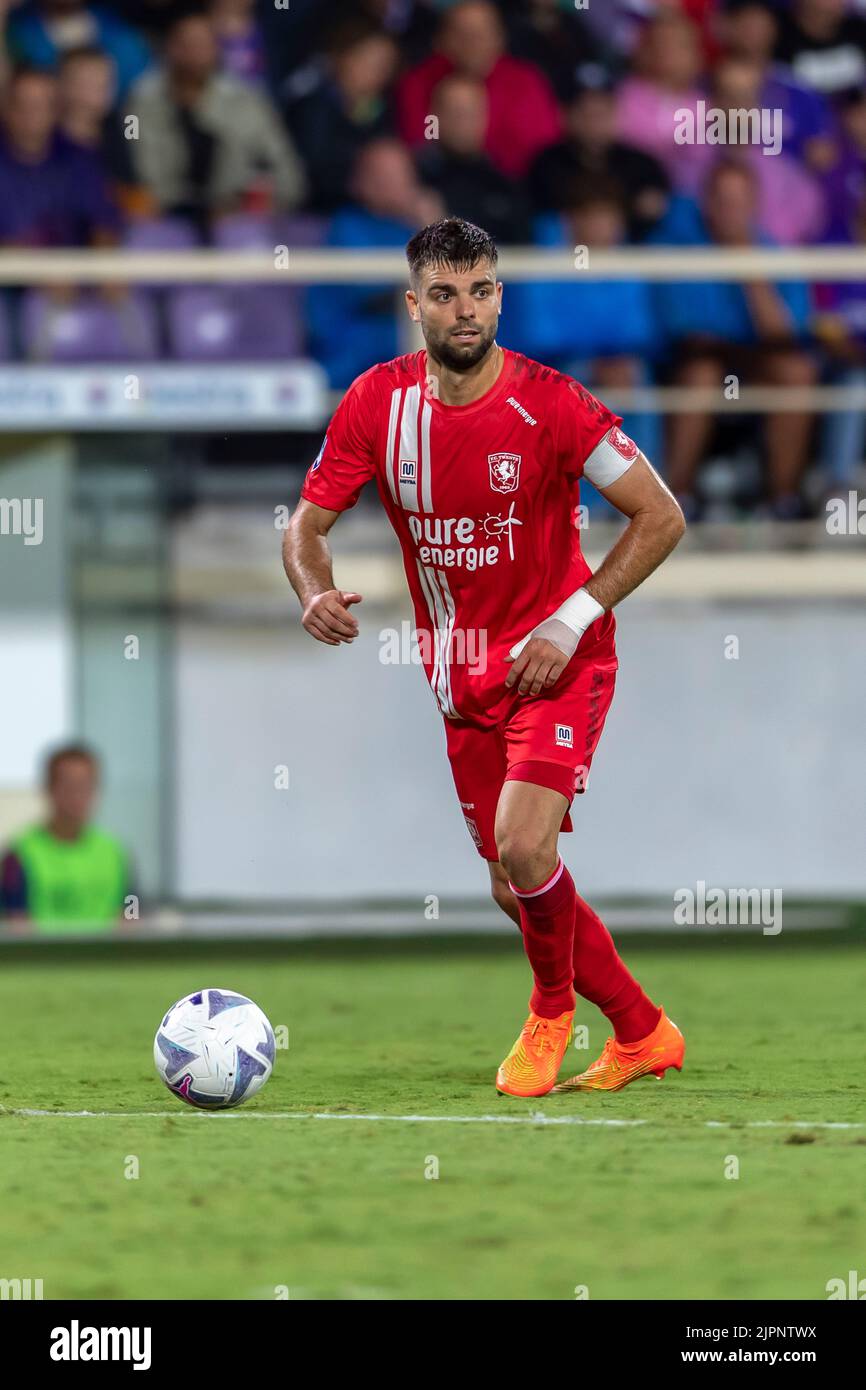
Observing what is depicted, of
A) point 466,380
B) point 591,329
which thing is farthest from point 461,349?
point 591,329

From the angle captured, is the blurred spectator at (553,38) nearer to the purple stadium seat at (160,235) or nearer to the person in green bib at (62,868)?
the purple stadium seat at (160,235)

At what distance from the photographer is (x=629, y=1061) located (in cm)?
597

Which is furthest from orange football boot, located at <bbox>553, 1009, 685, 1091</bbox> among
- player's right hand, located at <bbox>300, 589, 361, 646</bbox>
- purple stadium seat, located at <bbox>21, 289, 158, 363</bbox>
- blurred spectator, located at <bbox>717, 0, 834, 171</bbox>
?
blurred spectator, located at <bbox>717, 0, 834, 171</bbox>

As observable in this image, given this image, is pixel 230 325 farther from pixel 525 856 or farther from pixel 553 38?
pixel 525 856

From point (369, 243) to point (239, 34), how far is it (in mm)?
1964

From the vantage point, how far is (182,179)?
12.5 metres

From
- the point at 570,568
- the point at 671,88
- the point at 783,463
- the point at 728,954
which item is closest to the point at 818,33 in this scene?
the point at 671,88

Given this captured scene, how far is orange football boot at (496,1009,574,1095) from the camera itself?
5797 mm

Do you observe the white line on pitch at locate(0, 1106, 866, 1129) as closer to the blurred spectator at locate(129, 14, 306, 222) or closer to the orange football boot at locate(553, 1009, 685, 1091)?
the orange football boot at locate(553, 1009, 685, 1091)

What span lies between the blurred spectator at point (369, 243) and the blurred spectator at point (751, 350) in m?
1.48

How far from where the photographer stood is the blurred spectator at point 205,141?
12500 mm

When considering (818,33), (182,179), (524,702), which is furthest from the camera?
(818,33)

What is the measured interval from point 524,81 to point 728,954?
18.1 ft

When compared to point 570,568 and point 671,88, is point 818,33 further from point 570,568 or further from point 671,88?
point 570,568
